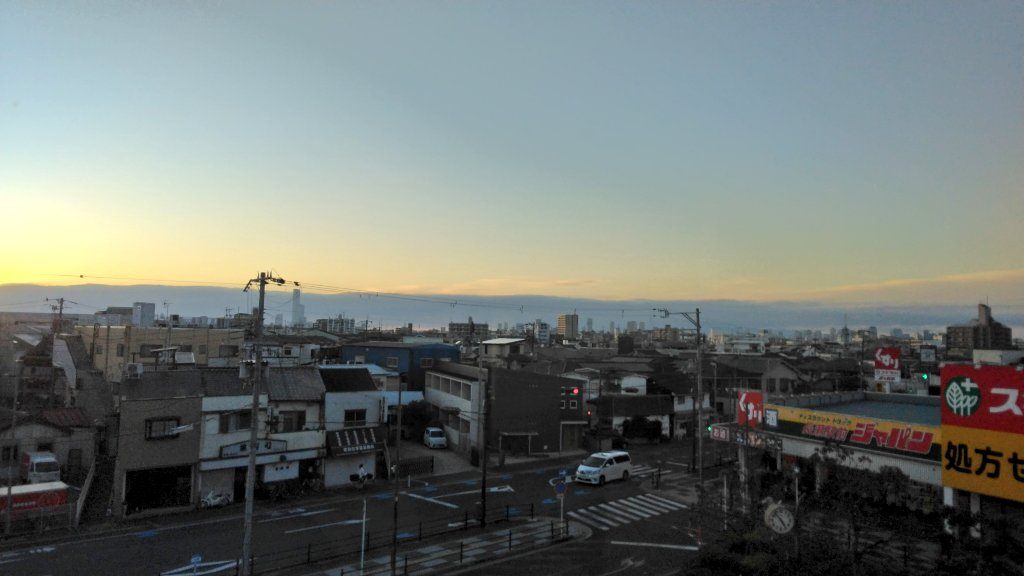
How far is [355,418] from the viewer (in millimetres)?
35438

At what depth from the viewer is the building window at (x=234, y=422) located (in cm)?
2923

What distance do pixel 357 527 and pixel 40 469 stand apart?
1919 cm

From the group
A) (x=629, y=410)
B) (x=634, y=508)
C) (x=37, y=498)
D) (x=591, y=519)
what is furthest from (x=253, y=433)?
(x=629, y=410)

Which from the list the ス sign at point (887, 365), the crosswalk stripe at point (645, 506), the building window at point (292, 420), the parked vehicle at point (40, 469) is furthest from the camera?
the ス sign at point (887, 365)

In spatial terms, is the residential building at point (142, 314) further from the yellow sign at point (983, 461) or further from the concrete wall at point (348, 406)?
the yellow sign at point (983, 461)

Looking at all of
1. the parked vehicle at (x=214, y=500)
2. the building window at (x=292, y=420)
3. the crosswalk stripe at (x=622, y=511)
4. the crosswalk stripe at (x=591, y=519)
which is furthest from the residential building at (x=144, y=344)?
the crosswalk stripe at (x=622, y=511)

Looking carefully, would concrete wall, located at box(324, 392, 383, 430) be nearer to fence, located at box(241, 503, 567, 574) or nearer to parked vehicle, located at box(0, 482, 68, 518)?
fence, located at box(241, 503, 567, 574)

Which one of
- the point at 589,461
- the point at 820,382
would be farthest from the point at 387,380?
the point at 820,382

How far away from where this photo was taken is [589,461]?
111ft

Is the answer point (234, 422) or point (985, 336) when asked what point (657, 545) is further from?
point (985, 336)

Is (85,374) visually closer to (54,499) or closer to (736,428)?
(54,499)

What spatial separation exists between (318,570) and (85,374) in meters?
40.5

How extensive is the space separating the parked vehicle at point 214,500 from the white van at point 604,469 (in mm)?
19325

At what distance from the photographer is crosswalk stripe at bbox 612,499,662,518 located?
1080 inches
